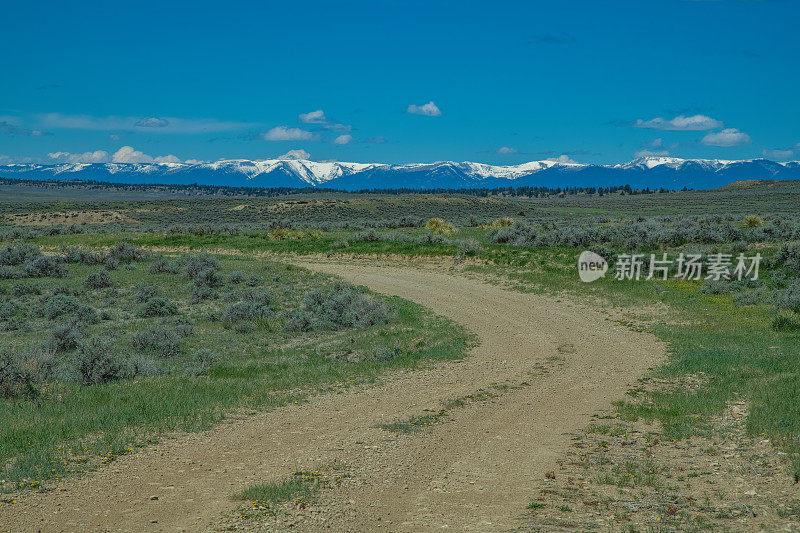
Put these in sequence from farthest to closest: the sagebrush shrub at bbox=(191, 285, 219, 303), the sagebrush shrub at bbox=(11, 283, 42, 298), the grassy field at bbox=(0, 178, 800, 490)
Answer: the sagebrush shrub at bbox=(11, 283, 42, 298), the sagebrush shrub at bbox=(191, 285, 219, 303), the grassy field at bbox=(0, 178, 800, 490)

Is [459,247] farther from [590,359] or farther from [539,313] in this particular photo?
[590,359]

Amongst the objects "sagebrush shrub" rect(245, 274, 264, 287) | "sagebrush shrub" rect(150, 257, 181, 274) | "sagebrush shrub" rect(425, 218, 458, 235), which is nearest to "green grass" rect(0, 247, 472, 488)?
"sagebrush shrub" rect(245, 274, 264, 287)

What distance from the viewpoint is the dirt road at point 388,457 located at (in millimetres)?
6133

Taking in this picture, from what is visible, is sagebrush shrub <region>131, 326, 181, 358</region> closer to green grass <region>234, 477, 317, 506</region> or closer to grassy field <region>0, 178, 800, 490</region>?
grassy field <region>0, 178, 800, 490</region>

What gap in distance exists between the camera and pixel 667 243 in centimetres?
3222

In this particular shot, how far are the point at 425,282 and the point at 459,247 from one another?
6.28m

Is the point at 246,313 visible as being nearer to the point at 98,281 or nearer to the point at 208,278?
the point at 208,278

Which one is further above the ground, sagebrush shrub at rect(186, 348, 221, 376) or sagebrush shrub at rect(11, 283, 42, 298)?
sagebrush shrub at rect(186, 348, 221, 376)

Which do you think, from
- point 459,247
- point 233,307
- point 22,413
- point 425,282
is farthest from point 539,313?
point 22,413

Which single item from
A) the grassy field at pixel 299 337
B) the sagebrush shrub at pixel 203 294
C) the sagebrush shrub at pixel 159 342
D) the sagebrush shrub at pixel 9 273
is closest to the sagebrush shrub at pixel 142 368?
the grassy field at pixel 299 337

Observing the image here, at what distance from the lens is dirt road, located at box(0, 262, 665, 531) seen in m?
6.13

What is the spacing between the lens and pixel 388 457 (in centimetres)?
789

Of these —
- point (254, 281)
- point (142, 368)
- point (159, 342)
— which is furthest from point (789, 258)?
point (142, 368)

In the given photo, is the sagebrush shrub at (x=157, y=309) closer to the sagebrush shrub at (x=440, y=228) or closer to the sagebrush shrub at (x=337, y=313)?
the sagebrush shrub at (x=337, y=313)
